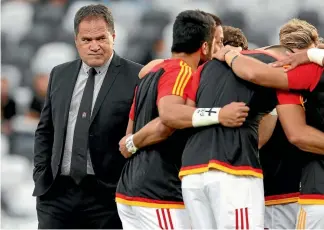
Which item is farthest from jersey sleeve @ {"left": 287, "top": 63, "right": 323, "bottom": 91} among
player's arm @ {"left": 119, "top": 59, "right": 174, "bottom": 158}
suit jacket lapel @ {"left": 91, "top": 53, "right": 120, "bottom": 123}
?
suit jacket lapel @ {"left": 91, "top": 53, "right": 120, "bottom": 123}

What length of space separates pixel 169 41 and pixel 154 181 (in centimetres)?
439

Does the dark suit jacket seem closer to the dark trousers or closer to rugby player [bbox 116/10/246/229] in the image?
the dark trousers

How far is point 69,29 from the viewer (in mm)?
9570

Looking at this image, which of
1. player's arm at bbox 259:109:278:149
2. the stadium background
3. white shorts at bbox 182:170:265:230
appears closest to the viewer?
white shorts at bbox 182:170:265:230

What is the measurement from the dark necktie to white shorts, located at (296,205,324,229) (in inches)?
64.7

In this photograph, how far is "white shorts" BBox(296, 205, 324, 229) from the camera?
14.9 feet

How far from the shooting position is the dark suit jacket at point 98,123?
220 inches

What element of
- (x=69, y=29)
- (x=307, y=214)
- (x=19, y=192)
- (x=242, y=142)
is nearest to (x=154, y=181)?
(x=242, y=142)

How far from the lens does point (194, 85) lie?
→ 481 centimetres

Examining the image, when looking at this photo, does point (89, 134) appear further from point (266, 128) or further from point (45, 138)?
point (266, 128)

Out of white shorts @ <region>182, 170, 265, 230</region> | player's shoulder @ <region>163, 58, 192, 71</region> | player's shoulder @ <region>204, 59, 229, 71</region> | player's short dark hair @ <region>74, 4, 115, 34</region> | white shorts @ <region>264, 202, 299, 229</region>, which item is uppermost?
player's short dark hair @ <region>74, 4, 115, 34</region>

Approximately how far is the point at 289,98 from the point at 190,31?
31.1 inches

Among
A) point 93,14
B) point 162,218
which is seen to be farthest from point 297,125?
point 93,14

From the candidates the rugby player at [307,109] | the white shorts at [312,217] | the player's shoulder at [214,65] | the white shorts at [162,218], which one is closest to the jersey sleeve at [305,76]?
the rugby player at [307,109]
